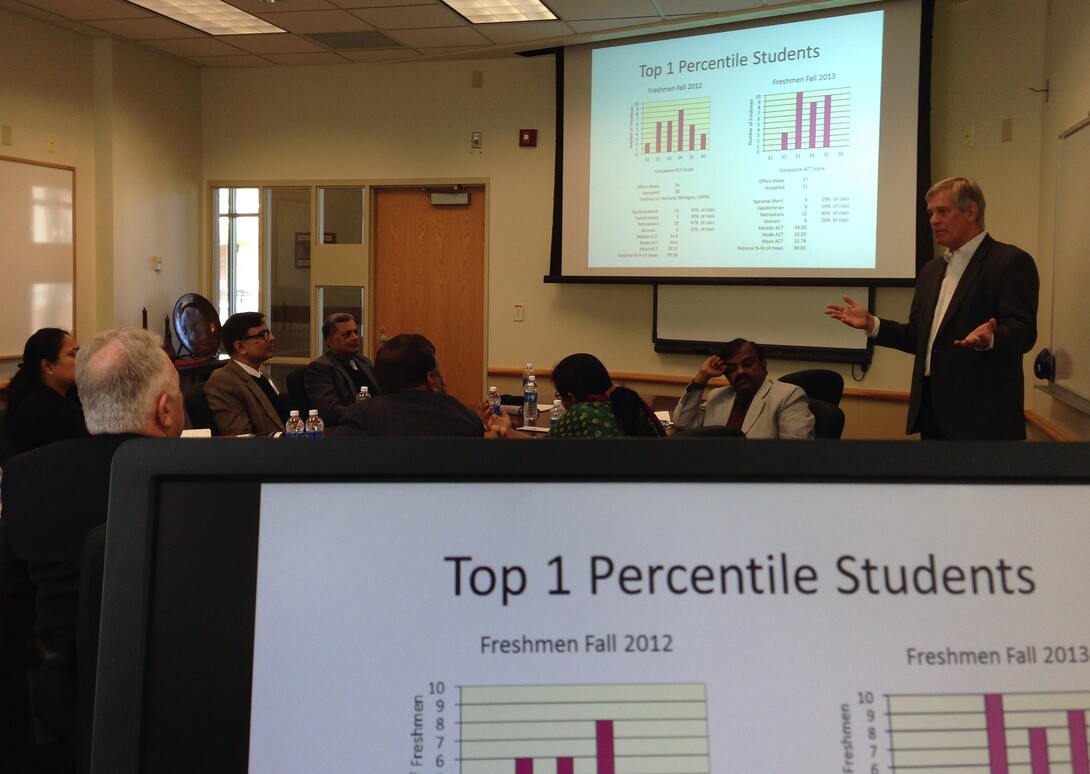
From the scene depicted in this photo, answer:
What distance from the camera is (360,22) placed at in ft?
19.9

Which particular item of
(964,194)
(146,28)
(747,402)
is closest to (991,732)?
(964,194)

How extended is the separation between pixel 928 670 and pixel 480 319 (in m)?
6.71

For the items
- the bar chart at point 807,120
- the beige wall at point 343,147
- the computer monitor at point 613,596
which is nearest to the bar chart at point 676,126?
the bar chart at point 807,120

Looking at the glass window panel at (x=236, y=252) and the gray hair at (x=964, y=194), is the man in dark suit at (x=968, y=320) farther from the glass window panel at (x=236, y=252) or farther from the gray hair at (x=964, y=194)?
the glass window panel at (x=236, y=252)

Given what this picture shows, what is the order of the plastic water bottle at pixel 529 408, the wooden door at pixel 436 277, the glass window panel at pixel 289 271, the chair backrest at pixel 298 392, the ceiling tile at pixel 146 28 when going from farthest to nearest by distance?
the glass window panel at pixel 289 271 < the wooden door at pixel 436 277 < the ceiling tile at pixel 146 28 < the chair backrest at pixel 298 392 < the plastic water bottle at pixel 529 408

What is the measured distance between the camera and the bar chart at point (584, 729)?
0.55 metres

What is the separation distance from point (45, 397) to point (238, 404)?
71 cm

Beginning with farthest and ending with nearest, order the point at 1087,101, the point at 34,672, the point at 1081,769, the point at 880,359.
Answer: the point at 880,359, the point at 1087,101, the point at 34,672, the point at 1081,769

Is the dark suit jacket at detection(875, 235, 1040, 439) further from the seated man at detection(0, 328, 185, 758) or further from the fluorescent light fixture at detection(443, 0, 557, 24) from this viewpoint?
the fluorescent light fixture at detection(443, 0, 557, 24)

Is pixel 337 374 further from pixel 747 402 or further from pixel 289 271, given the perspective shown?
pixel 289 271

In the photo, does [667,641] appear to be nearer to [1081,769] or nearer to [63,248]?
[1081,769]

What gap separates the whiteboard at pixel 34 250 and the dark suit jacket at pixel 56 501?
472 cm

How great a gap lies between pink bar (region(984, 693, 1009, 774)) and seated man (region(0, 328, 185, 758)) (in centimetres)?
176

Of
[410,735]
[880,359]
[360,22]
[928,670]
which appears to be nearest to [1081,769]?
[928,670]
